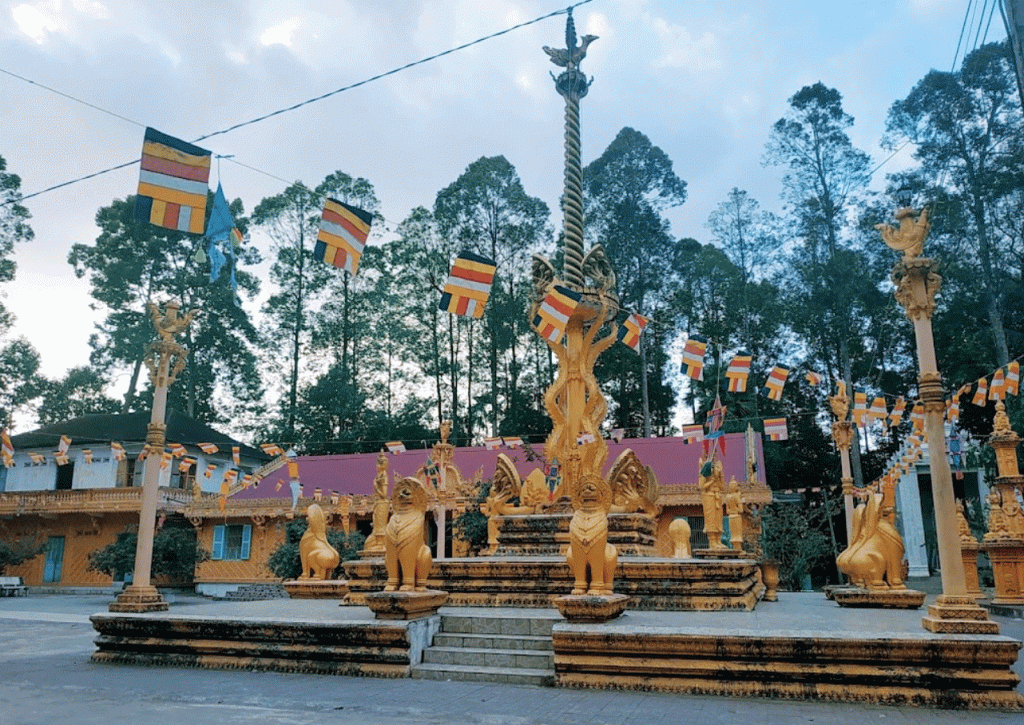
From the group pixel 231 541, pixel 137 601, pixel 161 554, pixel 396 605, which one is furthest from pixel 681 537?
pixel 231 541

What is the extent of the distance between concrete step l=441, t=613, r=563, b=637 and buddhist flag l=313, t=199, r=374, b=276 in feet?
14.0

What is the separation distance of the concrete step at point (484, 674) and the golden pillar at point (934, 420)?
322 centimetres

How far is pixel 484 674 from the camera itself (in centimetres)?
641

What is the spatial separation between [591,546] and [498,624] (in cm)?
122

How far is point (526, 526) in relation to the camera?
11.3 metres

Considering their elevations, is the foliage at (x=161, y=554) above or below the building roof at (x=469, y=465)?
below

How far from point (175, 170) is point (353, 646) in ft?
17.8

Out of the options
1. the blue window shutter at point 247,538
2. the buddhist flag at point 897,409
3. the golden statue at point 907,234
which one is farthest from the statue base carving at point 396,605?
the blue window shutter at point 247,538

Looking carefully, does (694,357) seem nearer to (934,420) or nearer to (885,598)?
(885,598)

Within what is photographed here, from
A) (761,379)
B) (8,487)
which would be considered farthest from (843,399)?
(8,487)

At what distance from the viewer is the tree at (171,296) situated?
117 ft

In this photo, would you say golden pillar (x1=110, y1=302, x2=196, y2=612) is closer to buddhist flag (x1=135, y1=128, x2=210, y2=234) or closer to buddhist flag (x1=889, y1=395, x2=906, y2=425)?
buddhist flag (x1=135, y1=128, x2=210, y2=234)

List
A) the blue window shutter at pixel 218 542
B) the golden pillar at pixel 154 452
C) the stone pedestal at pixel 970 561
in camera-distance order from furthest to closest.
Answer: the blue window shutter at pixel 218 542, the stone pedestal at pixel 970 561, the golden pillar at pixel 154 452

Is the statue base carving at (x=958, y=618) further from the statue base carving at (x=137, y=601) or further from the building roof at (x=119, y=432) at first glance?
the building roof at (x=119, y=432)
